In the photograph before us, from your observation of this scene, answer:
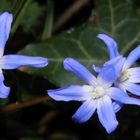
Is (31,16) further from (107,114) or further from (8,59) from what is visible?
(107,114)

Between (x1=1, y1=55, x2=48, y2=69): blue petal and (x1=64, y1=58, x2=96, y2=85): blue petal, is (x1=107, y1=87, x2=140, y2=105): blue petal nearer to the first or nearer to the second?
(x1=64, y1=58, x2=96, y2=85): blue petal

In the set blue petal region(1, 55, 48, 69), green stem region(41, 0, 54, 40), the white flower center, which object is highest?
green stem region(41, 0, 54, 40)

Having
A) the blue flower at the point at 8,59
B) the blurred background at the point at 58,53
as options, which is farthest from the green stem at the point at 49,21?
the blue flower at the point at 8,59

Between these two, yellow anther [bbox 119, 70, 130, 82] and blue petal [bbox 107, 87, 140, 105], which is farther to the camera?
yellow anther [bbox 119, 70, 130, 82]

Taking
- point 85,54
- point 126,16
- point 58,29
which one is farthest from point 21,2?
point 58,29

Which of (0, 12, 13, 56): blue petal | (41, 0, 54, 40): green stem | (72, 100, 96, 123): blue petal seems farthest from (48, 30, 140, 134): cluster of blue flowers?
(41, 0, 54, 40): green stem
